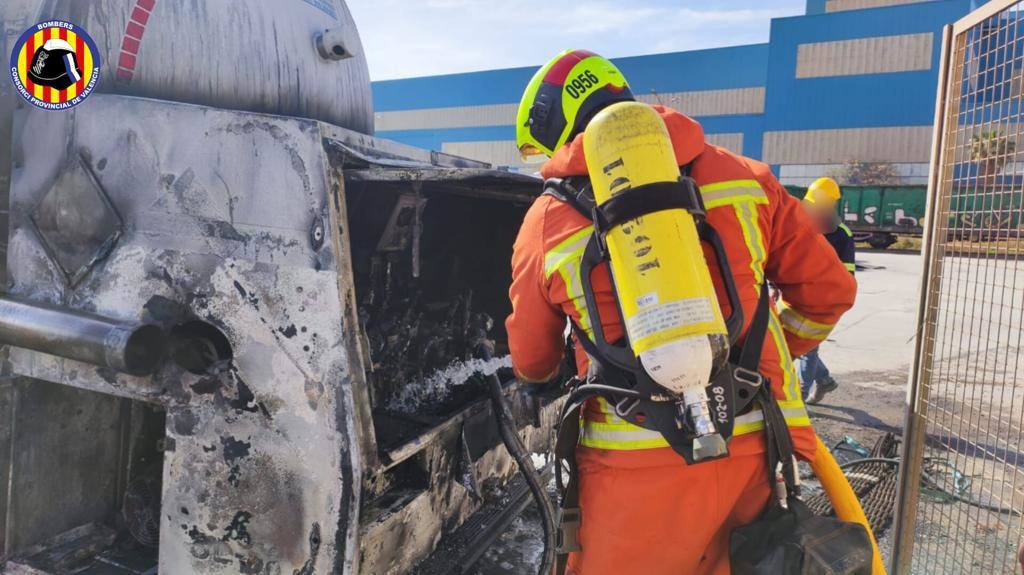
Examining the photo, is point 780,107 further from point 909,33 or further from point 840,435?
point 840,435

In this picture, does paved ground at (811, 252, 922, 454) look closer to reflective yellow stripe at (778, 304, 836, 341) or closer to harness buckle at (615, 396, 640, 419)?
reflective yellow stripe at (778, 304, 836, 341)

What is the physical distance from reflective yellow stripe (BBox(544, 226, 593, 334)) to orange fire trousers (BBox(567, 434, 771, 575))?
37 centimetres

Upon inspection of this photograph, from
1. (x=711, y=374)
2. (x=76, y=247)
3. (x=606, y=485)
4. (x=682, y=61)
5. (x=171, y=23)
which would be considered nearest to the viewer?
(x=711, y=374)

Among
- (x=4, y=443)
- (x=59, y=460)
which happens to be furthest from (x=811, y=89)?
(x=4, y=443)

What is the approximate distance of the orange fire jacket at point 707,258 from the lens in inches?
63.7

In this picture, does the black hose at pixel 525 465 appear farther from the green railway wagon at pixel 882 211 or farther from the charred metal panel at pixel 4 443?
the green railway wagon at pixel 882 211

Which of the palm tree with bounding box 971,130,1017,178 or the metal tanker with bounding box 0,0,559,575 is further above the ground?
the palm tree with bounding box 971,130,1017,178

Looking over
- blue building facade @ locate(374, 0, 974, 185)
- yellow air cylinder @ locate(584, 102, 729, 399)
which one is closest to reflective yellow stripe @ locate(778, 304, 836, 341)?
yellow air cylinder @ locate(584, 102, 729, 399)

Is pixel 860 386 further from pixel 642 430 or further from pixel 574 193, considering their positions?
pixel 574 193

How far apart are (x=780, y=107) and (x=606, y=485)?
36.6m

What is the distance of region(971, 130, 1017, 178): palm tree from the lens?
7.78 feet

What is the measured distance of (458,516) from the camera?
2238 mm

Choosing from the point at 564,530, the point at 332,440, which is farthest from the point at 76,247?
the point at 564,530

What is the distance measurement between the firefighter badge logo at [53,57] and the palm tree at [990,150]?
307 centimetres
